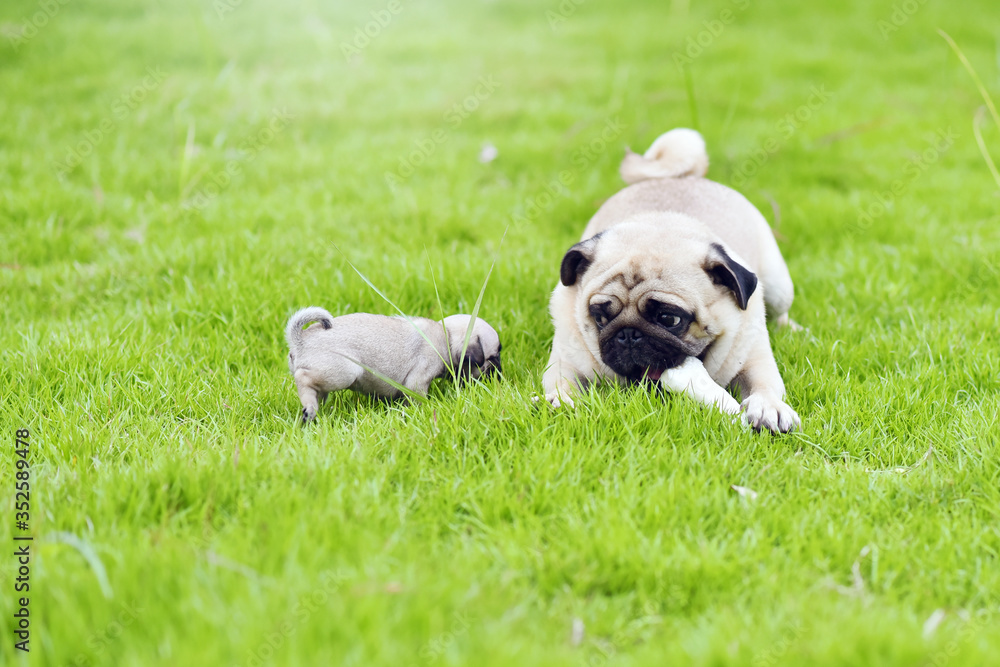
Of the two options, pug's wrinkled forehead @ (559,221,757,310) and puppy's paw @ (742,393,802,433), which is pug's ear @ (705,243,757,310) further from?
puppy's paw @ (742,393,802,433)

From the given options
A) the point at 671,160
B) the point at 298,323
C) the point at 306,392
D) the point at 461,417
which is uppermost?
the point at 671,160

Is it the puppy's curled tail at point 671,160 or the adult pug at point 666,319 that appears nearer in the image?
the adult pug at point 666,319

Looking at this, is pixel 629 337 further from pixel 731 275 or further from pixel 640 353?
pixel 731 275

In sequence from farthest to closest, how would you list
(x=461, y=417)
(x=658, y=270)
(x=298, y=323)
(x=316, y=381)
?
(x=658, y=270)
(x=298, y=323)
(x=316, y=381)
(x=461, y=417)

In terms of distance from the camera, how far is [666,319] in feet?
12.9

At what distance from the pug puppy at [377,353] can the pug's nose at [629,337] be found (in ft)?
2.35

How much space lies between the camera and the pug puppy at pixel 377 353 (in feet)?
12.1

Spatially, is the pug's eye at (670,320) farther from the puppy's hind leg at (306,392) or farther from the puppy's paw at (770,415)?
the puppy's hind leg at (306,392)

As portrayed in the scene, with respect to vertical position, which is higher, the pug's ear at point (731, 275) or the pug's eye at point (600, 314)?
the pug's ear at point (731, 275)

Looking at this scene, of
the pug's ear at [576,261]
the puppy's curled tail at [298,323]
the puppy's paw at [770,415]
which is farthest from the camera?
the pug's ear at [576,261]

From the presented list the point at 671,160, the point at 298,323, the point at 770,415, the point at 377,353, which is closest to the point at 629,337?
the point at 770,415

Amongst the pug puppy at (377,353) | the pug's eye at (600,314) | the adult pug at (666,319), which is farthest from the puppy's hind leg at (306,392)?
the pug's eye at (600,314)

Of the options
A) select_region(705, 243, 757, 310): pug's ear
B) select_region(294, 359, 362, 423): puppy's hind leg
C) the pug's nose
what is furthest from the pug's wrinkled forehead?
select_region(294, 359, 362, 423): puppy's hind leg

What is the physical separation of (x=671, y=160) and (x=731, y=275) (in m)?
2.09
